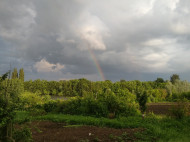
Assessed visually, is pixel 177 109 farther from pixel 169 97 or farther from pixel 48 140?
pixel 169 97

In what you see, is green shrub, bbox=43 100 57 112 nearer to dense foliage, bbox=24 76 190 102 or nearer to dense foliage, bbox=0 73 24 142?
dense foliage, bbox=24 76 190 102

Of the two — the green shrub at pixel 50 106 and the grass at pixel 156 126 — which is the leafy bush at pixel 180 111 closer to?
the grass at pixel 156 126

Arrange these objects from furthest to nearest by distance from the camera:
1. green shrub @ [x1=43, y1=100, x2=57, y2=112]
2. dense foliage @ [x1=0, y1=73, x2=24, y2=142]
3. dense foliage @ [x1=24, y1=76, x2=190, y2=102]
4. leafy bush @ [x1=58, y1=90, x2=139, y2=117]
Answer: dense foliage @ [x1=24, y1=76, x2=190, y2=102], green shrub @ [x1=43, y1=100, x2=57, y2=112], leafy bush @ [x1=58, y1=90, x2=139, y2=117], dense foliage @ [x1=0, y1=73, x2=24, y2=142]

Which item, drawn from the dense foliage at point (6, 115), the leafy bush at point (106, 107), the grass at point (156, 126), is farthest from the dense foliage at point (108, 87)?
the dense foliage at point (6, 115)

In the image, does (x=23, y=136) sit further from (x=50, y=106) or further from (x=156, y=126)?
(x=50, y=106)

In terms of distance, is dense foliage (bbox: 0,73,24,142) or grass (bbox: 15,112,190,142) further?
grass (bbox: 15,112,190,142)

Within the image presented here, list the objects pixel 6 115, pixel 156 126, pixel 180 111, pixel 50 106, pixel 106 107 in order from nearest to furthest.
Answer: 1. pixel 6 115
2. pixel 156 126
3. pixel 180 111
4. pixel 106 107
5. pixel 50 106

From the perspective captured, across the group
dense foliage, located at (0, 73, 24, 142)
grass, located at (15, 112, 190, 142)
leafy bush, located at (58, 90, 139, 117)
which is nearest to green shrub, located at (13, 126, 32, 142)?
dense foliage, located at (0, 73, 24, 142)

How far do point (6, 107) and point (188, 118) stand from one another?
27.6ft

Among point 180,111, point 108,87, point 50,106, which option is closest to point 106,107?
point 180,111

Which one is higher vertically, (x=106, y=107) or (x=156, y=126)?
(x=106, y=107)

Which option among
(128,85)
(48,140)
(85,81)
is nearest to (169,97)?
(128,85)

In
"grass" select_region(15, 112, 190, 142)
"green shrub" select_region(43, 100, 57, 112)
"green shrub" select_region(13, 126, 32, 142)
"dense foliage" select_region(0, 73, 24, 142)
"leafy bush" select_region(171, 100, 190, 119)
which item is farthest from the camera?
"green shrub" select_region(43, 100, 57, 112)

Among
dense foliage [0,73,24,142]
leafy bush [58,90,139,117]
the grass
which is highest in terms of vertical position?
dense foliage [0,73,24,142]
